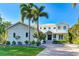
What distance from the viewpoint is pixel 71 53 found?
8930mm

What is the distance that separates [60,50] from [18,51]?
0.83m

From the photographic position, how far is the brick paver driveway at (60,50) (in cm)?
891

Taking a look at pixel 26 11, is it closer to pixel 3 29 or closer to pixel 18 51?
pixel 3 29

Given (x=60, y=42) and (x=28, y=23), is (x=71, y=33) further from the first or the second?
(x=28, y=23)

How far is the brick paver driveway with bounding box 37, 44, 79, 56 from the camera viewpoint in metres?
8.91

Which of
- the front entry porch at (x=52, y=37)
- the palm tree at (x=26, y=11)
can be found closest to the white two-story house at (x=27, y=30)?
the front entry porch at (x=52, y=37)

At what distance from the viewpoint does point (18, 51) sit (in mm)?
9000

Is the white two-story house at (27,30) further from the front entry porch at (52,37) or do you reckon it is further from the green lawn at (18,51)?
the green lawn at (18,51)

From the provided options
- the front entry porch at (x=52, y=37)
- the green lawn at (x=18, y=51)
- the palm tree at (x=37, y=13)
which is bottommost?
the green lawn at (x=18, y=51)

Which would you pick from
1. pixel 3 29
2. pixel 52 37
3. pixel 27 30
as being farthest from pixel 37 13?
pixel 3 29

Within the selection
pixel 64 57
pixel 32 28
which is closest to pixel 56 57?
pixel 64 57

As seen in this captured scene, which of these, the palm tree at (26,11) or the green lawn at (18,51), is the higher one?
the palm tree at (26,11)

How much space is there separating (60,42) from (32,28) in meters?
0.63

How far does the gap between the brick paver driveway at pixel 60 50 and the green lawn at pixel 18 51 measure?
5.6 inches
